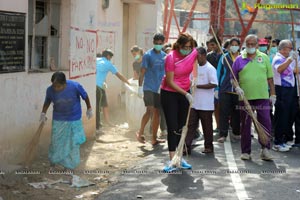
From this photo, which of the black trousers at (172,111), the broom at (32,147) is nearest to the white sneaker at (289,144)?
the black trousers at (172,111)

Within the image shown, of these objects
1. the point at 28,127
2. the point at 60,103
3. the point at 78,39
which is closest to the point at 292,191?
the point at 60,103

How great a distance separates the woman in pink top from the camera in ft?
24.4

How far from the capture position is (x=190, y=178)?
7078mm

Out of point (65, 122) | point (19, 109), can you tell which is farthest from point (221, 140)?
point (19, 109)

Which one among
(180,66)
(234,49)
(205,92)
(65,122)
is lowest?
(65,122)

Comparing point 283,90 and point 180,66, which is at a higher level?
point 180,66

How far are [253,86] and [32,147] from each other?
10.7 feet

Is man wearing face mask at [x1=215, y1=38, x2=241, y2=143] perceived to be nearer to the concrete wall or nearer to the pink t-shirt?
the concrete wall

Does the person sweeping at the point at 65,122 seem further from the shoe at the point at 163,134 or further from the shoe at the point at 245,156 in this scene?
the shoe at the point at 163,134

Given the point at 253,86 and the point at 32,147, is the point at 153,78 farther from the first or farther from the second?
the point at 32,147

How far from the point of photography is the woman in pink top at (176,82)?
7430mm

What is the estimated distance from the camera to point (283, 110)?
9.43 metres

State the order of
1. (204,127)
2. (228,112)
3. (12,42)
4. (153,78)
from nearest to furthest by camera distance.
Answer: (12,42) → (204,127) → (153,78) → (228,112)

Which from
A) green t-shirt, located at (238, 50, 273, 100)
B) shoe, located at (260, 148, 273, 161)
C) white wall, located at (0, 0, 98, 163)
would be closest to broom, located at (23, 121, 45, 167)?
white wall, located at (0, 0, 98, 163)
